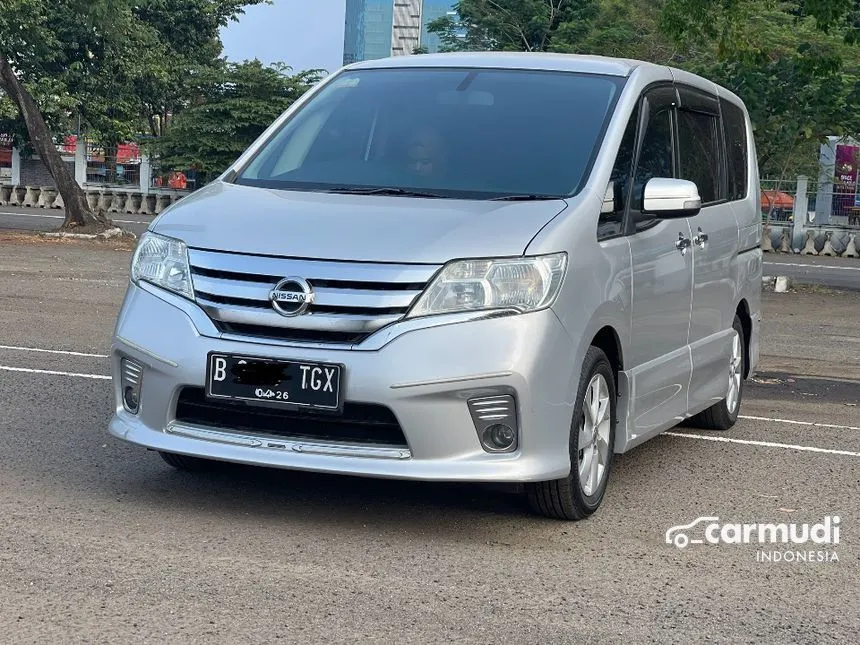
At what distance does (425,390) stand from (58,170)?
21.2 metres

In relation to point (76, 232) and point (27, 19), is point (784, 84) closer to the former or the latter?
point (76, 232)

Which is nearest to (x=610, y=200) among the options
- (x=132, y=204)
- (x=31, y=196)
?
(x=132, y=204)

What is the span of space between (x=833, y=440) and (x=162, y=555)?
4387mm

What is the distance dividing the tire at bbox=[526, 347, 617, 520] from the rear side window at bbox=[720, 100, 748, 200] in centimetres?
247

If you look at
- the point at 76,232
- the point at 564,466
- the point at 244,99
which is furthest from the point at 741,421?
the point at 244,99

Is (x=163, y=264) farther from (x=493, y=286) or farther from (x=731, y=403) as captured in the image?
(x=731, y=403)

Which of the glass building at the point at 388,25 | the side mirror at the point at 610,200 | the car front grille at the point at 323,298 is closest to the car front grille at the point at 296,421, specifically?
the car front grille at the point at 323,298

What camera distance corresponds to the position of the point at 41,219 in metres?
Answer: 33.1

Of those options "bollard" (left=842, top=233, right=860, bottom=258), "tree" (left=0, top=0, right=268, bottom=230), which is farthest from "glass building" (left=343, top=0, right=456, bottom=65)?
"bollard" (left=842, top=233, right=860, bottom=258)

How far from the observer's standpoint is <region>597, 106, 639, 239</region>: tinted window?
19.9 feet

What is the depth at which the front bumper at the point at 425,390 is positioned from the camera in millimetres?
5266

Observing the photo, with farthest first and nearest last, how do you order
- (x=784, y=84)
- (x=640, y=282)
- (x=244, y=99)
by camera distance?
(x=244, y=99) → (x=784, y=84) → (x=640, y=282)

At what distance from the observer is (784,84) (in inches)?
843

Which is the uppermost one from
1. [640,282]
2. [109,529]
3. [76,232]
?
[640,282]
